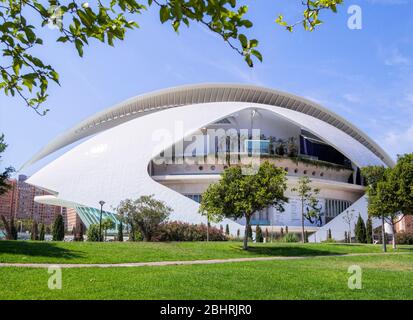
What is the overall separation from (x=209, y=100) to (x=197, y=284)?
127ft

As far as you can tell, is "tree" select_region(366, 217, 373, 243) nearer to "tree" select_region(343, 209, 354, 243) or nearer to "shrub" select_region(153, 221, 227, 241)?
"tree" select_region(343, 209, 354, 243)

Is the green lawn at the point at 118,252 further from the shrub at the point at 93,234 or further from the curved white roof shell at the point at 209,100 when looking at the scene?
the curved white roof shell at the point at 209,100

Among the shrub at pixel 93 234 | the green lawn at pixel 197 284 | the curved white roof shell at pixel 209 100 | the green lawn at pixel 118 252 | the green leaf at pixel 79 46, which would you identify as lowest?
the green lawn at pixel 197 284

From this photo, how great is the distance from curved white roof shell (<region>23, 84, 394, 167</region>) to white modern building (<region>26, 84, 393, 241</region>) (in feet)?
0.42

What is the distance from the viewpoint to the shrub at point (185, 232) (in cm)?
2495

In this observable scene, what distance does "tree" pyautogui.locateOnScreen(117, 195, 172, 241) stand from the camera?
23.8 metres

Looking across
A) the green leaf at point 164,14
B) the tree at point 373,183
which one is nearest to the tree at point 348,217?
the tree at point 373,183

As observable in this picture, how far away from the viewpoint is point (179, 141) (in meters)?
35.0

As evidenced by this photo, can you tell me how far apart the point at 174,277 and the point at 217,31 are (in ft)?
24.6

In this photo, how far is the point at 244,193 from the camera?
796 inches

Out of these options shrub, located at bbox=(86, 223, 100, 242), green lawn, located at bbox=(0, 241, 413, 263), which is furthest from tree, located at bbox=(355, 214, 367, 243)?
shrub, located at bbox=(86, 223, 100, 242)

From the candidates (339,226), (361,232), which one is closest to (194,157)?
(339,226)

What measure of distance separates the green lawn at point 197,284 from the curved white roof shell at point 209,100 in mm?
34889
